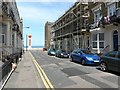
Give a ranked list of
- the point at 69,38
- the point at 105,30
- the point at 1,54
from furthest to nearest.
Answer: the point at 69,38 < the point at 105,30 < the point at 1,54

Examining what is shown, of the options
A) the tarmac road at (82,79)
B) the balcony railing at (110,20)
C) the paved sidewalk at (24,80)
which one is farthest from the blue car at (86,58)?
the paved sidewalk at (24,80)

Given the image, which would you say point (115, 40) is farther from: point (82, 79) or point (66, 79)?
point (66, 79)

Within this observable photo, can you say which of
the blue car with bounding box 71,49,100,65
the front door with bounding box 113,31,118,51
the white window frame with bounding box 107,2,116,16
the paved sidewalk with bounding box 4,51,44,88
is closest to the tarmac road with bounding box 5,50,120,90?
the paved sidewalk with bounding box 4,51,44,88

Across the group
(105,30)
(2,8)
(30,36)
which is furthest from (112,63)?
(30,36)

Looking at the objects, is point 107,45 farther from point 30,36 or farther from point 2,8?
point 30,36

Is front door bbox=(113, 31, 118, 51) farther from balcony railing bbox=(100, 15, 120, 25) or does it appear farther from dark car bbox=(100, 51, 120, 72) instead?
dark car bbox=(100, 51, 120, 72)

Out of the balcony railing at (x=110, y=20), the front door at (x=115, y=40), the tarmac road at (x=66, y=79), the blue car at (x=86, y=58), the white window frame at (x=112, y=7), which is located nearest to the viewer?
the tarmac road at (x=66, y=79)

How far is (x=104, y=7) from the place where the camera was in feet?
112

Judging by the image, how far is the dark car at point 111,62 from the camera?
1530 centimetres

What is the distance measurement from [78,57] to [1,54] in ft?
25.2

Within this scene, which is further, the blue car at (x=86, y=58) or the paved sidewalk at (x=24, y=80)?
the blue car at (x=86, y=58)

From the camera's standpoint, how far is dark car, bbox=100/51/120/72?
15.3 metres

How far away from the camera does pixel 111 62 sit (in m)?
16.2

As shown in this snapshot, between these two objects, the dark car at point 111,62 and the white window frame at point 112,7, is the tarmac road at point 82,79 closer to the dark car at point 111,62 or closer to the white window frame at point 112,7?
the dark car at point 111,62
